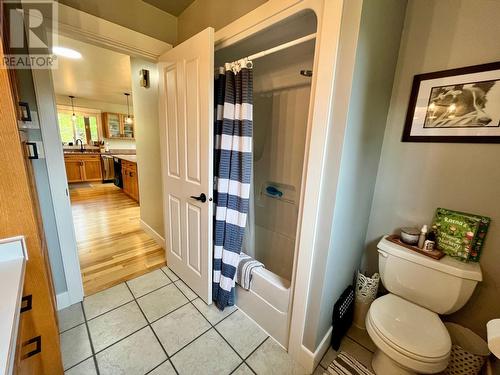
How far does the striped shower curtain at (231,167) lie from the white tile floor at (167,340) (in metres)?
0.24

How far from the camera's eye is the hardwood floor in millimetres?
2039

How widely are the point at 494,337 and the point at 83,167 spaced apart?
7041 millimetres

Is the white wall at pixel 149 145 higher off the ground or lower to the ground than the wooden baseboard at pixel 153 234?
higher

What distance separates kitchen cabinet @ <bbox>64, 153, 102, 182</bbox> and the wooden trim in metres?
5.65

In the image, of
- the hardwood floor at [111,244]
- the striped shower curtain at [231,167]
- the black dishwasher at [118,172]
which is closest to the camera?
the striped shower curtain at [231,167]

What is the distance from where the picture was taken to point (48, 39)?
1.31 m

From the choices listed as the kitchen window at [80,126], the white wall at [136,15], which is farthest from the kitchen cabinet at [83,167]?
the white wall at [136,15]

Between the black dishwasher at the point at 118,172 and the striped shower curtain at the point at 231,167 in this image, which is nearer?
the striped shower curtain at the point at 231,167

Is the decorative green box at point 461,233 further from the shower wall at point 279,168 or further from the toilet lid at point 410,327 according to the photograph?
the shower wall at point 279,168

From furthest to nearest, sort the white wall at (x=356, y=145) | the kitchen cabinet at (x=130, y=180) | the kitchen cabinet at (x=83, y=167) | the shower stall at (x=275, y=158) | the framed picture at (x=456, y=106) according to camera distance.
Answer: the kitchen cabinet at (x=83, y=167), the kitchen cabinet at (x=130, y=180), the shower stall at (x=275, y=158), the framed picture at (x=456, y=106), the white wall at (x=356, y=145)

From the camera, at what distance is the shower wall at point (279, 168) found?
6.20 feet

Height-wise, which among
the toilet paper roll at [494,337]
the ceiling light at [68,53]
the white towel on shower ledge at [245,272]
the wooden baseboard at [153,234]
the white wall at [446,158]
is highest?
the ceiling light at [68,53]

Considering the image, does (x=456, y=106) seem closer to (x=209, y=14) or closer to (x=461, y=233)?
(x=461, y=233)

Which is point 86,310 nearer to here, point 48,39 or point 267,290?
point 267,290
